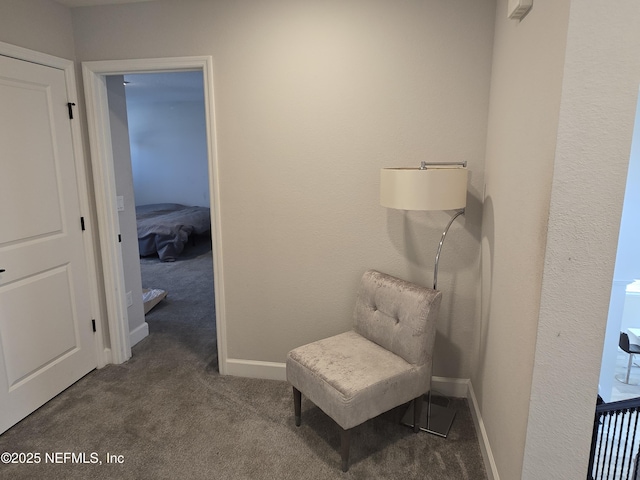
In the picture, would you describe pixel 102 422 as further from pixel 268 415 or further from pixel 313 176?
pixel 313 176

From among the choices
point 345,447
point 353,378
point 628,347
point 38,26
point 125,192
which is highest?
point 38,26

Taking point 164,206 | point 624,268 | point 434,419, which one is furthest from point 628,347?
point 164,206

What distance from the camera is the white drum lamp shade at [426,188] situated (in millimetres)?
1967

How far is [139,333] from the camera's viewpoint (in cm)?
349

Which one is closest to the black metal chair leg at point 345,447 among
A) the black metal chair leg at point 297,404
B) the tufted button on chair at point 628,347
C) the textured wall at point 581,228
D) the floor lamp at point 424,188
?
the black metal chair leg at point 297,404

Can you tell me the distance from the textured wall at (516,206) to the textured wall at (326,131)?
0.24 m

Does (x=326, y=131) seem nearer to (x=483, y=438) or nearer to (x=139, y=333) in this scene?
(x=483, y=438)

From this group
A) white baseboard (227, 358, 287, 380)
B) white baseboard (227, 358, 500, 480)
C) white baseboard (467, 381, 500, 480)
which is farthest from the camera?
white baseboard (227, 358, 287, 380)

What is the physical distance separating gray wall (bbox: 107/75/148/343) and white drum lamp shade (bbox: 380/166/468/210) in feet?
7.17

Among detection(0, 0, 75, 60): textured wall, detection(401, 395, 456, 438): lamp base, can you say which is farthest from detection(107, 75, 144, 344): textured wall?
detection(401, 395, 456, 438): lamp base

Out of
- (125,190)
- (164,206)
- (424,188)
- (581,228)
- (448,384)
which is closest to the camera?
(581,228)

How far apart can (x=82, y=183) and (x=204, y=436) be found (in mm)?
1820

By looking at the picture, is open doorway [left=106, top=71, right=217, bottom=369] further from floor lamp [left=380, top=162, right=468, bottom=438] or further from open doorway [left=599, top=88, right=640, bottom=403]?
open doorway [left=599, top=88, right=640, bottom=403]

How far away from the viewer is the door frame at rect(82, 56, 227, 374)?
2604 millimetres
